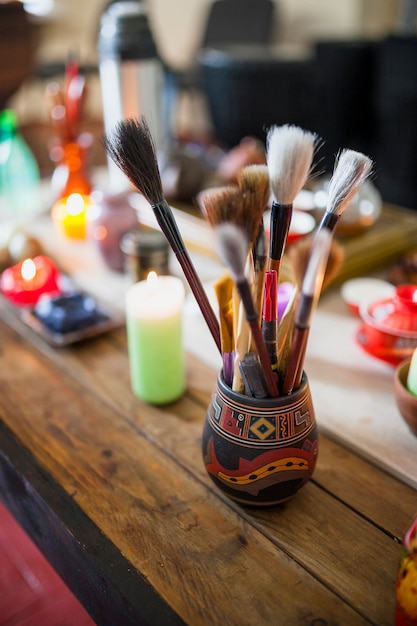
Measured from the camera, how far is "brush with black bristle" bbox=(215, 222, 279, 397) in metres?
0.41

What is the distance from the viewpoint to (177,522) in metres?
0.59

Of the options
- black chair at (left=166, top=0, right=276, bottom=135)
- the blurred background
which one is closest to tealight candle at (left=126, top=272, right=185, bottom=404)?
the blurred background

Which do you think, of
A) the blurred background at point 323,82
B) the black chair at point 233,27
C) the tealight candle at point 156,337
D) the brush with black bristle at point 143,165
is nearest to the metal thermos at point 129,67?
the blurred background at point 323,82

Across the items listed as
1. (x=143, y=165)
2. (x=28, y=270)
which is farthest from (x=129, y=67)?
(x=143, y=165)

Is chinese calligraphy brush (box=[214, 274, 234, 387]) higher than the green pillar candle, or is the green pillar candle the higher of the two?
chinese calligraphy brush (box=[214, 274, 234, 387])

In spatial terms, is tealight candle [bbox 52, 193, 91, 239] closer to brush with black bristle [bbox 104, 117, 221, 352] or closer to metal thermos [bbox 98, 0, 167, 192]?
metal thermos [bbox 98, 0, 167, 192]

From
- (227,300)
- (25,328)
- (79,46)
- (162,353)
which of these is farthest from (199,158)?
(79,46)

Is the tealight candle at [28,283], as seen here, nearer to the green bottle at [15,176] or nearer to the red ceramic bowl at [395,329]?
the green bottle at [15,176]

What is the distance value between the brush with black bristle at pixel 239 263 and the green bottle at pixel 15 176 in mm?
1004

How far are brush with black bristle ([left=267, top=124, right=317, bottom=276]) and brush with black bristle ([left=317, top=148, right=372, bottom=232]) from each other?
0.03 metres

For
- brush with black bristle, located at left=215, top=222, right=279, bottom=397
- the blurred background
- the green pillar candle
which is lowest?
the blurred background

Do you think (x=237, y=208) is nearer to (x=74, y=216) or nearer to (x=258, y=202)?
(x=258, y=202)

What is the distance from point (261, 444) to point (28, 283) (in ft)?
2.02

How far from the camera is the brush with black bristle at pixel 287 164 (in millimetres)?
467
